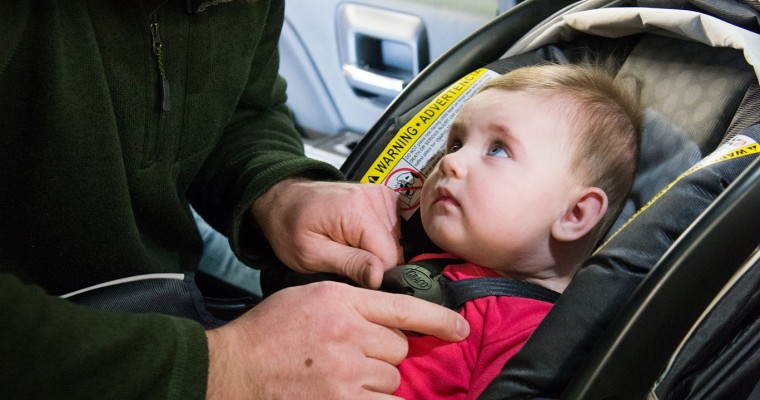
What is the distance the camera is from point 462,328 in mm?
1039

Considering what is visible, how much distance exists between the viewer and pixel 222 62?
51.6 inches

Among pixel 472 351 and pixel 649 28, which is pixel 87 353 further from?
pixel 649 28

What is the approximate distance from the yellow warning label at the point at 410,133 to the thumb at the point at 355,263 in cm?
24

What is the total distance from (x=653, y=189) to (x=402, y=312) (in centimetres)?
50

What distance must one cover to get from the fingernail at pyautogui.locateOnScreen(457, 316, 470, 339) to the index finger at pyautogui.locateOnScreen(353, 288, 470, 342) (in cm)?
3

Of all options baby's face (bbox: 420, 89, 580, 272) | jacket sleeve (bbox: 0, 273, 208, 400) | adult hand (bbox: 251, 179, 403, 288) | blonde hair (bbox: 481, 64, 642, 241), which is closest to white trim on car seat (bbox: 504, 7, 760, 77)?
blonde hair (bbox: 481, 64, 642, 241)

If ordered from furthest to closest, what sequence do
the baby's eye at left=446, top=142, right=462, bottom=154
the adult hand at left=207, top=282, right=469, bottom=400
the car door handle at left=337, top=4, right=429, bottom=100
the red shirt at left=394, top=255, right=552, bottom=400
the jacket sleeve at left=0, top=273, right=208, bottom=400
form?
the car door handle at left=337, top=4, right=429, bottom=100
the baby's eye at left=446, top=142, right=462, bottom=154
the red shirt at left=394, top=255, right=552, bottom=400
the adult hand at left=207, top=282, right=469, bottom=400
the jacket sleeve at left=0, top=273, right=208, bottom=400

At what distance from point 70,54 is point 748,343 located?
1.04 m

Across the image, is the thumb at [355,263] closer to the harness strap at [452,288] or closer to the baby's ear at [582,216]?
the harness strap at [452,288]

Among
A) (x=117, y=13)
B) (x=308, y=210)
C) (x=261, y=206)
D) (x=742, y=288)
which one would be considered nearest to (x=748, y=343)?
(x=742, y=288)

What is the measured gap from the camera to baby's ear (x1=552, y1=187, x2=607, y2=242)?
1168mm

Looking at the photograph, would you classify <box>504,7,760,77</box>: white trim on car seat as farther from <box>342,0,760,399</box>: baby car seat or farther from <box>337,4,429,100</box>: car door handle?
<box>337,4,429,100</box>: car door handle

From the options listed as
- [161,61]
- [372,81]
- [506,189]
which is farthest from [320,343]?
[372,81]

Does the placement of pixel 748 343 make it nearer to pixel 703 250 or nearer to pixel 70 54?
pixel 703 250
